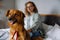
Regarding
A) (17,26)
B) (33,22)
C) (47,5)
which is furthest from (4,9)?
(17,26)

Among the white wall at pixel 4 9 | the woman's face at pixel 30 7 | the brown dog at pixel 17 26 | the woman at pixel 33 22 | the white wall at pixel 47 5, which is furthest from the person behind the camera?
the white wall at pixel 4 9

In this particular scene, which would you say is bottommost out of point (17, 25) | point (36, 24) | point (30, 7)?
point (36, 24)

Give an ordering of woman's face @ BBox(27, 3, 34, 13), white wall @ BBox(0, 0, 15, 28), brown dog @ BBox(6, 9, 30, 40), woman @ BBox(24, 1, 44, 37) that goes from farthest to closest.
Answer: white wall @ BBox(0, 0, 15, 28) → woman's face @ BBox(27, 3, 34, 13) → woman @ BBox(24, 1, 44, 37) → brown dog @ BBox(6, 9, 30, 40)

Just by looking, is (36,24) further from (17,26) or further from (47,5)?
(47,5)

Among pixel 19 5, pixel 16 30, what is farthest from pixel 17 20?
pixel 19 5

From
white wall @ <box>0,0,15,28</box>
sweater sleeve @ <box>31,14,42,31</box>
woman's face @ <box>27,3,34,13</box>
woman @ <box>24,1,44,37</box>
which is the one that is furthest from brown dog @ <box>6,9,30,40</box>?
white wall @ <box>0,0,15,28</box>

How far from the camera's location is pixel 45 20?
8.64 feet

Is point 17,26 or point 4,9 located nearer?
point 17,26

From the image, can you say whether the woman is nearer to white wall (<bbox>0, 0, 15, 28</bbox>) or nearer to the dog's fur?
the dog's fur

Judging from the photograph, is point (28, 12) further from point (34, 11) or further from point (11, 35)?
point (11, 35)

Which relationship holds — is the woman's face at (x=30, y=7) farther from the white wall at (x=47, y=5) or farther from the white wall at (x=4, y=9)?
the white wall at (x=4, y=9)

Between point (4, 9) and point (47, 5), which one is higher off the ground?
point (47, 5)

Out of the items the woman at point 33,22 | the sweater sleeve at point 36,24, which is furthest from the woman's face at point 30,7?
the sweater sleeve at point 36,24

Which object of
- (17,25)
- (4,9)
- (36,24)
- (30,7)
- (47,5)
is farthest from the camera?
(4,9)
